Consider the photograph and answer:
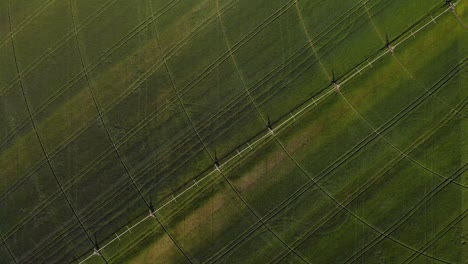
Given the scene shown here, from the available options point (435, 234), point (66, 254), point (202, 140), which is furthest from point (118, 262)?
point (435, 234)

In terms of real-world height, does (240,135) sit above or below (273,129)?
above

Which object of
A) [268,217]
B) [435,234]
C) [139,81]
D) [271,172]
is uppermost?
[139,81]

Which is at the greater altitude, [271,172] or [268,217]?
[271,172]

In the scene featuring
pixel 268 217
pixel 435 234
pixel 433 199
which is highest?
pixel 268 217

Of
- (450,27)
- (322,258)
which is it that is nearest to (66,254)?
(322,258)

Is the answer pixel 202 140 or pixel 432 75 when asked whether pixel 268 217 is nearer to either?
pixel 202 140

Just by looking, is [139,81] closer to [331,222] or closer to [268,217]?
[268,217]
